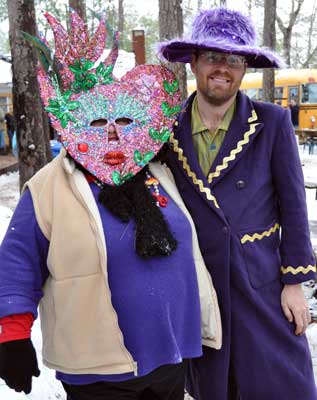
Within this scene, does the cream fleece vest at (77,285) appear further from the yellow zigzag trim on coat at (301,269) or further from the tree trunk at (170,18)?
the tree trunk at (170,18)

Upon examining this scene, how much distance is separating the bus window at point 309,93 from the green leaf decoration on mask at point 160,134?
16438 mm

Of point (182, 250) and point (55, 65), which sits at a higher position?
point (55, 65)

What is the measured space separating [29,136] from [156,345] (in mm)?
3264

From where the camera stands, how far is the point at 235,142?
1982 millimetres

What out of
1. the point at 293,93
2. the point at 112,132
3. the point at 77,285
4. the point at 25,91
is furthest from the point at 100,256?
the point at 293,93

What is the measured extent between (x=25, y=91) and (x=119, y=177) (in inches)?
117

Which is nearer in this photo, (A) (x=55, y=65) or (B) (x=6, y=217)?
(A) (x=55, y=65)

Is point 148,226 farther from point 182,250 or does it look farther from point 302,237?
point 302,237

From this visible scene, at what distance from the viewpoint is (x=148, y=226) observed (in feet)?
5.56

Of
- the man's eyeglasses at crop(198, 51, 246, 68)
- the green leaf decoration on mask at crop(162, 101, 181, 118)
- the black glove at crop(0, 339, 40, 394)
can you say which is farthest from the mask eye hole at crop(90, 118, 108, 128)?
the black glove at crop(0, 339, 40, 394)

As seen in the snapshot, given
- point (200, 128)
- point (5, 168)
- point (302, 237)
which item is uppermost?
point (200, 128)

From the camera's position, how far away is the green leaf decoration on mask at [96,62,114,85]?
1894mm

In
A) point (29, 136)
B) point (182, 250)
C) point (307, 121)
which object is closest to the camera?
point (182, 250)

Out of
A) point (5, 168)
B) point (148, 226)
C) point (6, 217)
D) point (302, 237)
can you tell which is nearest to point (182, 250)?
point (148, 226)
